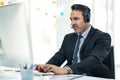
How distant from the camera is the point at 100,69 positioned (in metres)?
1.96

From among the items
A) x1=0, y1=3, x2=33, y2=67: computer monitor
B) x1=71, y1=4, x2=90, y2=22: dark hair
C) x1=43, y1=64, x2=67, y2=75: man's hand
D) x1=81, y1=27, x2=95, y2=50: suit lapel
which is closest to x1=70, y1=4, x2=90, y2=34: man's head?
x1=71, y1=4, x2=90, y2=22: dark hair

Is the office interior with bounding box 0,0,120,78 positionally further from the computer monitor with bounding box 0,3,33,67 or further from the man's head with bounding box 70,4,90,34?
Answer: the computer monitor with bounding box 0,3,33,67

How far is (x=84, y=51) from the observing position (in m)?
2.06

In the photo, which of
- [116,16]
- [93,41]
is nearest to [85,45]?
[93,41]

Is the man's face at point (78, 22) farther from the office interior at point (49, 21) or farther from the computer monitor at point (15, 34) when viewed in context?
the office interior at point (49, 21)

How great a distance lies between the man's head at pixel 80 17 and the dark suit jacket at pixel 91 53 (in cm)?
8

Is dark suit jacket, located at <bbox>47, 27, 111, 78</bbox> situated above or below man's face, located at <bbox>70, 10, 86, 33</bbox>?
below

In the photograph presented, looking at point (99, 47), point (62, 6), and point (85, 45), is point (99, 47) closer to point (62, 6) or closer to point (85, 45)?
point (85, 45)

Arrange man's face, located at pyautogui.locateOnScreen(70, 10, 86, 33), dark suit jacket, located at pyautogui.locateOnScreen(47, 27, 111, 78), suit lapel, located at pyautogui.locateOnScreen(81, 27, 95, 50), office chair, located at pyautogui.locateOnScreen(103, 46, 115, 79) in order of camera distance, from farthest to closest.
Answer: man's face, located at pyautogui.locateOnScreen(70, 10, 86, 33), suit lapel, located at pyautogui.locateOnScreen(81, 27, 95, 50), office chair, located at pyautogui.locateOnScreen(103, 46, 115, 79), dark suit jacket, located at pyautogui.locateOnScreen(47, 27, 111, 78)

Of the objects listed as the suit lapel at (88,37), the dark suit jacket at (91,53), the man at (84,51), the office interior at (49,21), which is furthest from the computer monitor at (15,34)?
the office interior at (49,21)

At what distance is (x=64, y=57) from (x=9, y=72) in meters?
0.56

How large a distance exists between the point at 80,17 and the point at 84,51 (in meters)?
0.30

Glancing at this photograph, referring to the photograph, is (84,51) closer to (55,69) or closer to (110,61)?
(110,61)

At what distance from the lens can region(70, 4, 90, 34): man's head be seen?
214 centimetres
